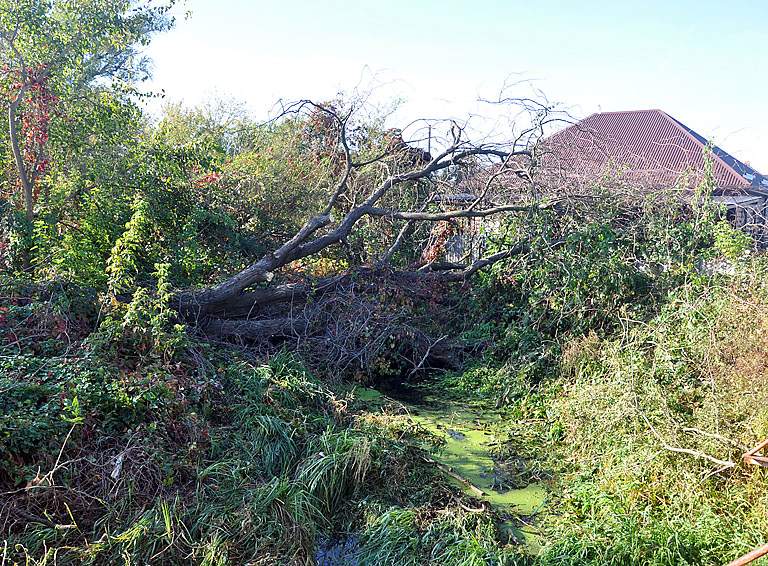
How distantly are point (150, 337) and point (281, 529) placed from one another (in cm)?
222

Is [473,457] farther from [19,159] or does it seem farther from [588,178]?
[19,159]

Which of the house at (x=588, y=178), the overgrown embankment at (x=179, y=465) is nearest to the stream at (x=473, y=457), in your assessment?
the overgrown embankment at (x=179, y=465)

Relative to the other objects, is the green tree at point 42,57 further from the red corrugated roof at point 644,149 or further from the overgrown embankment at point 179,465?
the red corrugated roof at point 644,149

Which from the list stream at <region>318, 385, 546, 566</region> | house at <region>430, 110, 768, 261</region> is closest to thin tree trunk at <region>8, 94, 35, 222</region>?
stream at <region>318, 385, 546, 566</region>

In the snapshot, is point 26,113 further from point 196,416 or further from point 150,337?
point 196,416

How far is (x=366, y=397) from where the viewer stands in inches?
256

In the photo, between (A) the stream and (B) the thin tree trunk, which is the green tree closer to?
(B) the thin tree trunk

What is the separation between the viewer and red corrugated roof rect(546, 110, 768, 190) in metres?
7.98

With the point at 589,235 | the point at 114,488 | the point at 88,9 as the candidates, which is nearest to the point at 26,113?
the point at 88,9

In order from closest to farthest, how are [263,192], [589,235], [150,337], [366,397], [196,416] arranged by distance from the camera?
[196,416] < [150,337] < [366,397] < [589,235] < [263,192]

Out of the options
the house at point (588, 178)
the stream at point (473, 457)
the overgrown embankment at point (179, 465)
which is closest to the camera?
the overgrown embankment at point (179, 465)

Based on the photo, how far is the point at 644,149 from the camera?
16.3 meters

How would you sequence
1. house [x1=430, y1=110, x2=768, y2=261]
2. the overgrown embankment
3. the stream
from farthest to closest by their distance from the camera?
house [x1=430, y1=110, x2=768, y2=261] < the stream < the overgrown embankment

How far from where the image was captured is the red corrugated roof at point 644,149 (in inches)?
314
